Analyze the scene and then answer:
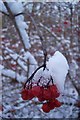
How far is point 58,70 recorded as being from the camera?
78cm

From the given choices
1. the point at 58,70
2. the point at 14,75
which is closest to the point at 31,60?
the point at 14,75

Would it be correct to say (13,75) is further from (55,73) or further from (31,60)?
(55,73)

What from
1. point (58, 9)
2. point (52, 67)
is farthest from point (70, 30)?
point (52, 67)

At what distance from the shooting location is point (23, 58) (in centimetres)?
234

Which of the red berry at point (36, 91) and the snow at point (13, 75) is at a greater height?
the red berry at point (36, 91)

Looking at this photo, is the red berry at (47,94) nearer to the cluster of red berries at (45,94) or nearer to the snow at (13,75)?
the cluster of red berries at (45,94)

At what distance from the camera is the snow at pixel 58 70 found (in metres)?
0.77

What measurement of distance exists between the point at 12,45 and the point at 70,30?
49 cm

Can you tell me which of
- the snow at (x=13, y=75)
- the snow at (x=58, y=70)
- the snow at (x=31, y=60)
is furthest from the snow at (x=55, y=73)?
the snow at (x=13, y=75)

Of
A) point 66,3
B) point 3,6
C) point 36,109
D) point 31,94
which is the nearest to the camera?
point 31,94

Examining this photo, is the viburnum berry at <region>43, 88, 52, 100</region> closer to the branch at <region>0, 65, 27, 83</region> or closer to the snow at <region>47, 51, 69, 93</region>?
the snow at <region>47, 51, 69, 93</region>

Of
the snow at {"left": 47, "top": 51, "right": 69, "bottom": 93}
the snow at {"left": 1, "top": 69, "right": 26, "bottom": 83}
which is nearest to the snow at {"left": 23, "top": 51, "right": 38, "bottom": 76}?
the snow at {"left": 1, "top": 69, "right": 26, "bottom": 83}

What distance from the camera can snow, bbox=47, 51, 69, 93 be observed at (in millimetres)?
766

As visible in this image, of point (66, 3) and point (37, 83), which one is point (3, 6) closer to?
point (66, 3)
